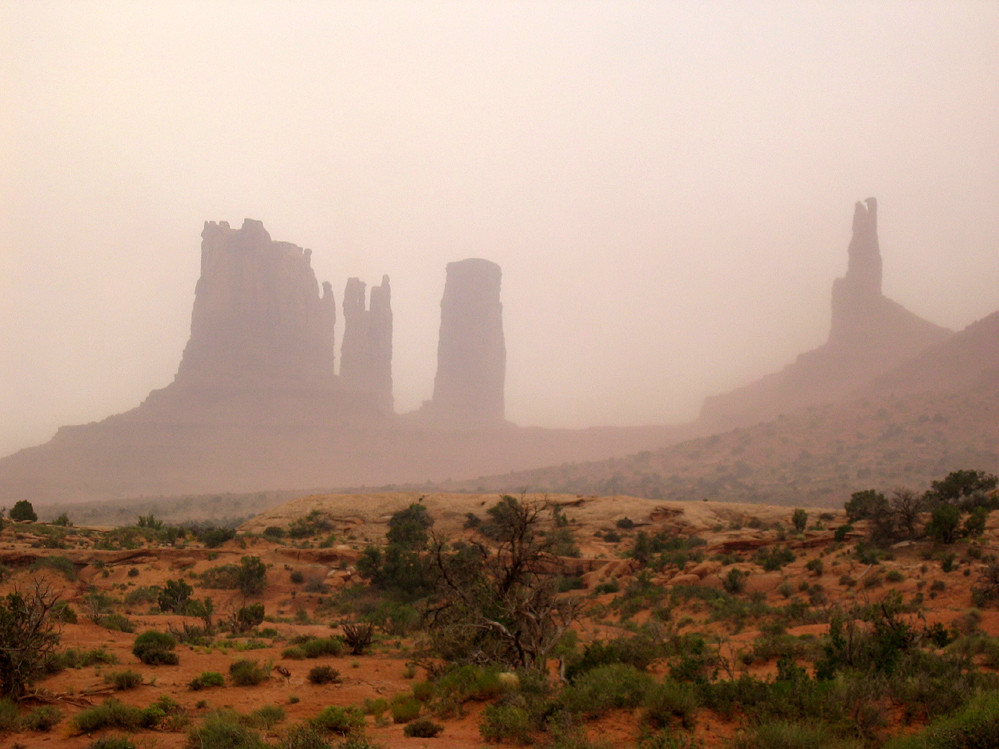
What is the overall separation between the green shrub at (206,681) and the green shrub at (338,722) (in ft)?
10.3

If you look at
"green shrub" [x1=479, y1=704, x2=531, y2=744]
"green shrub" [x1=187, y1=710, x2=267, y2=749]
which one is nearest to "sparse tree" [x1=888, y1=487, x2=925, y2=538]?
"green shrub" [x1=479, y1=704, x2=531, y2=744]

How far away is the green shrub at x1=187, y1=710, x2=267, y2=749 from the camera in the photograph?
7480 mm

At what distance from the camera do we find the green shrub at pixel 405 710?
9.60 meters

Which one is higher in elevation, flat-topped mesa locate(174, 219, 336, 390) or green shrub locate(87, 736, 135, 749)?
flat-topped mesa locate(174, 219, 336, 390)

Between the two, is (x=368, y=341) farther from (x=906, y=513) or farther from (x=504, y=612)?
(x=504, y=612)

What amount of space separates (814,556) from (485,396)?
383ft

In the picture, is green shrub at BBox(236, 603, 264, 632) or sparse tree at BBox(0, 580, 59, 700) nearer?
sparse tree at BBox(0, 580, 59, 700)

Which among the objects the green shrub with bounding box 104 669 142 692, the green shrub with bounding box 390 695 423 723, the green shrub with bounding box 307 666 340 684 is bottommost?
the green shrub with bounding box 307 666 340 684

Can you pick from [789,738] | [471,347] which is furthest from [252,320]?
[789,738]

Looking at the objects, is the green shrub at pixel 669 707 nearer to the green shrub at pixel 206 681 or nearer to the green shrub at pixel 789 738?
the green shrub at pixel 789 738

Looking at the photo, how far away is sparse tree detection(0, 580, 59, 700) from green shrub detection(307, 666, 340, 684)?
184 inches

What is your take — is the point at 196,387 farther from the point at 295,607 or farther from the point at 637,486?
the point at 295,607

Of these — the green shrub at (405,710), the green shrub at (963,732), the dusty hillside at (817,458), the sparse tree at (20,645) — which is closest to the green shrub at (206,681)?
the sparse tree at (20,645)

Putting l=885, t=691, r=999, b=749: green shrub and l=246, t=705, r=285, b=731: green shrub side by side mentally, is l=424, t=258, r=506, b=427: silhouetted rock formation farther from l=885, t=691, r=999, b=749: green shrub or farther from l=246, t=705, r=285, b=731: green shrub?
l=885, t=691, r=999, b=749: green shrub
